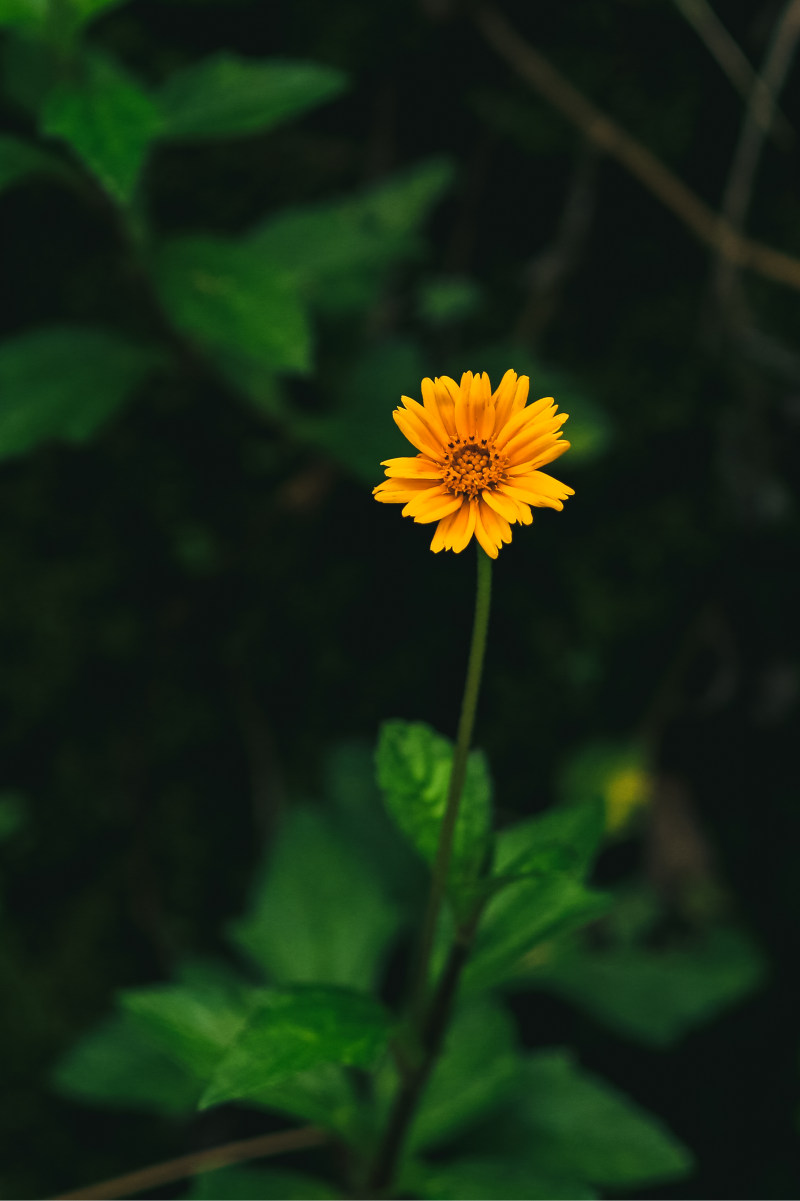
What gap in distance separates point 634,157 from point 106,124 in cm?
132

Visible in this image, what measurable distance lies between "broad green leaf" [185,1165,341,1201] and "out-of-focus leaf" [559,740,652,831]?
3.42 ft

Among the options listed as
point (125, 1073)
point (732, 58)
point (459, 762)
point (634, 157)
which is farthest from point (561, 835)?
point (732, 58)

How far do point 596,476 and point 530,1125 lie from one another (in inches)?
56.6

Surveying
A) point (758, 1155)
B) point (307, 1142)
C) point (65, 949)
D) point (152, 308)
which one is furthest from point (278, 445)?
point (758, 1155)

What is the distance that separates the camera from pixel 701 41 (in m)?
2.30

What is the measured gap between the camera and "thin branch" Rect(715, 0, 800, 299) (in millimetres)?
2219

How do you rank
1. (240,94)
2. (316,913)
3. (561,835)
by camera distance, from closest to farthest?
(561,835) → (240,94) → (316,913)

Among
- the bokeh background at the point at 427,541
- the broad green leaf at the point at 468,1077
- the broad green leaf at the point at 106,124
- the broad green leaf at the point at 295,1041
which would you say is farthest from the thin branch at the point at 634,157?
the broad green leaf at the point at 295,1041

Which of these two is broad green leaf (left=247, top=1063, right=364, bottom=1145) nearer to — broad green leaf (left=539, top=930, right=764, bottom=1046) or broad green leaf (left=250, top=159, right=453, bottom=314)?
broad green leaf (left=539, top=930, right=764, bottom=1046)

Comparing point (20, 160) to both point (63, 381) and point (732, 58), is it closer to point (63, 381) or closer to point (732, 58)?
point (63, 381)

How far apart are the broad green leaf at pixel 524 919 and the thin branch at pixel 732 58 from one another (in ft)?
6.15

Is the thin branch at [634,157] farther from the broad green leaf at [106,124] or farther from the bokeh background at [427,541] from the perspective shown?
the broad green leaf at [106,124]

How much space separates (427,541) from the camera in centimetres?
237

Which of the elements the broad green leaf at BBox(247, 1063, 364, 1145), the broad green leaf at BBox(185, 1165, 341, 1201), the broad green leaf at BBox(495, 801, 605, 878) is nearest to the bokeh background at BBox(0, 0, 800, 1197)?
the broad green leaf at BBox(185, 1165, 341, 1201)
